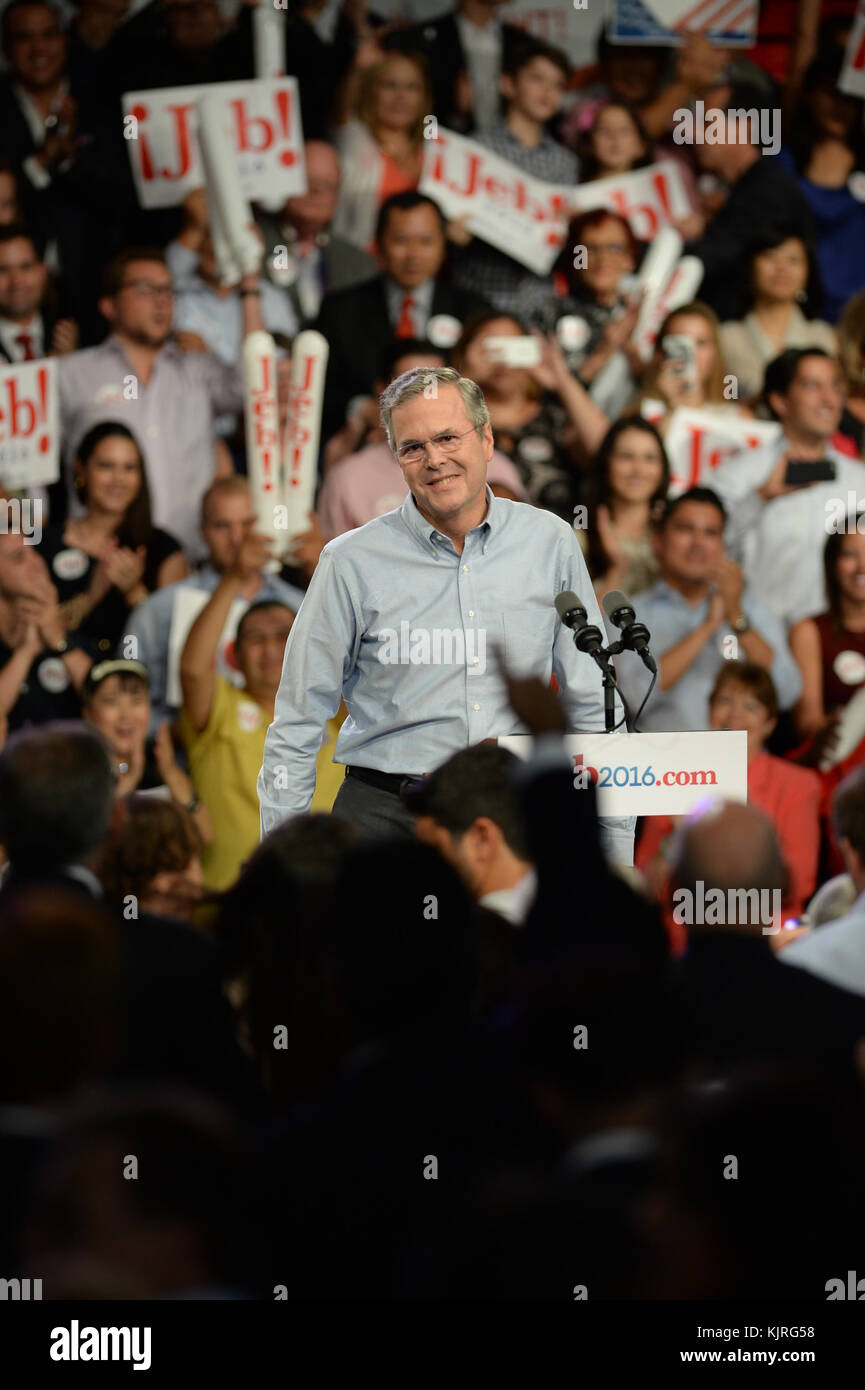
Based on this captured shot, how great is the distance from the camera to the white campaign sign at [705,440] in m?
5.72

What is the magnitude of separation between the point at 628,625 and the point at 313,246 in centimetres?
340

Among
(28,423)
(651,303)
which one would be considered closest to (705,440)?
(651,303)

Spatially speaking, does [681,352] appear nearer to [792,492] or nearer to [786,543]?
[792,492]

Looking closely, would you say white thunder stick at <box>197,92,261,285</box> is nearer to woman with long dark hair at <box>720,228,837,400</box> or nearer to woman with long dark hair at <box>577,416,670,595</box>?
woman with long dark hair at <box>577,416,670,595</box>

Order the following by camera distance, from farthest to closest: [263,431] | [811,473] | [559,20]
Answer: [559,20], [811,473], [263,431]

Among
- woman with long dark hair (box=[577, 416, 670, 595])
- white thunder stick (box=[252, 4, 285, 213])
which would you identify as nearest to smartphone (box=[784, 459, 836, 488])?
woman with long dark hair (box=[577, 416, 670, 595])

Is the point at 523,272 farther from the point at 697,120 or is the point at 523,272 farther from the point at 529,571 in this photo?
the point at 529,571

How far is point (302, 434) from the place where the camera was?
5.45 m

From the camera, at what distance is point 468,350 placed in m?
5.56

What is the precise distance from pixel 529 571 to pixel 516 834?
0.75m

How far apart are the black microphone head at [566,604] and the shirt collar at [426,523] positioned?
1.13 feet

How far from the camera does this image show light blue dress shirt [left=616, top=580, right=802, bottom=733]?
16.8ft

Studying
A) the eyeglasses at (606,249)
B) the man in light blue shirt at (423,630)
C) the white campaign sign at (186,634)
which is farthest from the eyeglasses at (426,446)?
the eyeglasses at (606,249)

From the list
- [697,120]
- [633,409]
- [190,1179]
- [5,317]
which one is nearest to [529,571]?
[190,1179]
